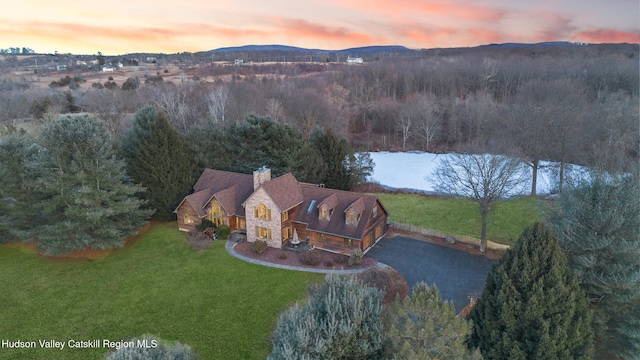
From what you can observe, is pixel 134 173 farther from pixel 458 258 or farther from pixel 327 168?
pixel 458 258

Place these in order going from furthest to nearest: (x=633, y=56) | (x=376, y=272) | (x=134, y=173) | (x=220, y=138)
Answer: (x=633, y=56) < (x=220, y=138) < (x=134, y=173) < (x=376, y=272)

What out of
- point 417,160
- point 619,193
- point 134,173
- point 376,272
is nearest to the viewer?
point 619,193

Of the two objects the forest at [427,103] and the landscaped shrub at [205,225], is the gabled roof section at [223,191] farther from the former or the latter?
the forest at [427,103]

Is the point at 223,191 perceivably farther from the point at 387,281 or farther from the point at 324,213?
the point at 387,281

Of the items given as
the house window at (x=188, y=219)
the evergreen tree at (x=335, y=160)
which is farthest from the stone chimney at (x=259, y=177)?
the evergreen tree at (x=335, y=160)

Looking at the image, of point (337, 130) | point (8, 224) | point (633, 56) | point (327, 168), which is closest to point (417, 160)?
point (337, 130)

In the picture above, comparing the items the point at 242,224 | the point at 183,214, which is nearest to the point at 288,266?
the point at 242,224
